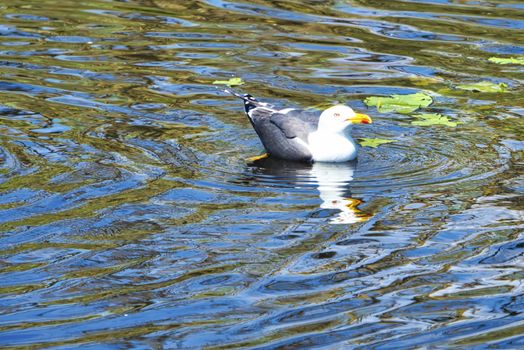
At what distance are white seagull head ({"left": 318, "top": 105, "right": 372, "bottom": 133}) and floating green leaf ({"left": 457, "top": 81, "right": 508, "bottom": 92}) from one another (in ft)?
8.07

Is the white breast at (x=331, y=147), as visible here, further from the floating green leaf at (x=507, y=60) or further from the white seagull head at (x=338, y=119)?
the floating green leaf at (x=507, y=60)

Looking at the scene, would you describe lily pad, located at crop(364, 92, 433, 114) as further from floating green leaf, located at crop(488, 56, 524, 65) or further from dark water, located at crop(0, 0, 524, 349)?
floating green leaf, located at crop(488, 56, 524, 65)

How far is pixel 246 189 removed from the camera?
9.76 metres

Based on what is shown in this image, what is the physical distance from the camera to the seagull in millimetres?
10719

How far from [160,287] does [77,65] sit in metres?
6.63

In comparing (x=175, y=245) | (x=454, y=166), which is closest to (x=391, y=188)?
(x=454, y=166)

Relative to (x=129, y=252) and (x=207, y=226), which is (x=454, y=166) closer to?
(x=207, y=226)

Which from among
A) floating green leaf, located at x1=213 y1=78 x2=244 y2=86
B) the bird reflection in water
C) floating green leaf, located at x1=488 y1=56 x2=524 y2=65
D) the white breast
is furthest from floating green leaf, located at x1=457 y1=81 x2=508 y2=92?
the bird reflection in water

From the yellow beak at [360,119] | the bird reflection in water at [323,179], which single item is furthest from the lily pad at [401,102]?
the bird reflection in water at [323,179]

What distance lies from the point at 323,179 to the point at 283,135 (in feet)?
2.58

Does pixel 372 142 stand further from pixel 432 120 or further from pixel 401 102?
pixel 401 102

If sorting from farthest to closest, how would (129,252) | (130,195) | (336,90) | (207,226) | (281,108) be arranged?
(336,90) < (281,108) < (130,195) < (207,226) < (129,252)

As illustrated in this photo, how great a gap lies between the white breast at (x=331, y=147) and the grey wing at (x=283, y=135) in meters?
0.07

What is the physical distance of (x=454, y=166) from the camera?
10.3 metres
